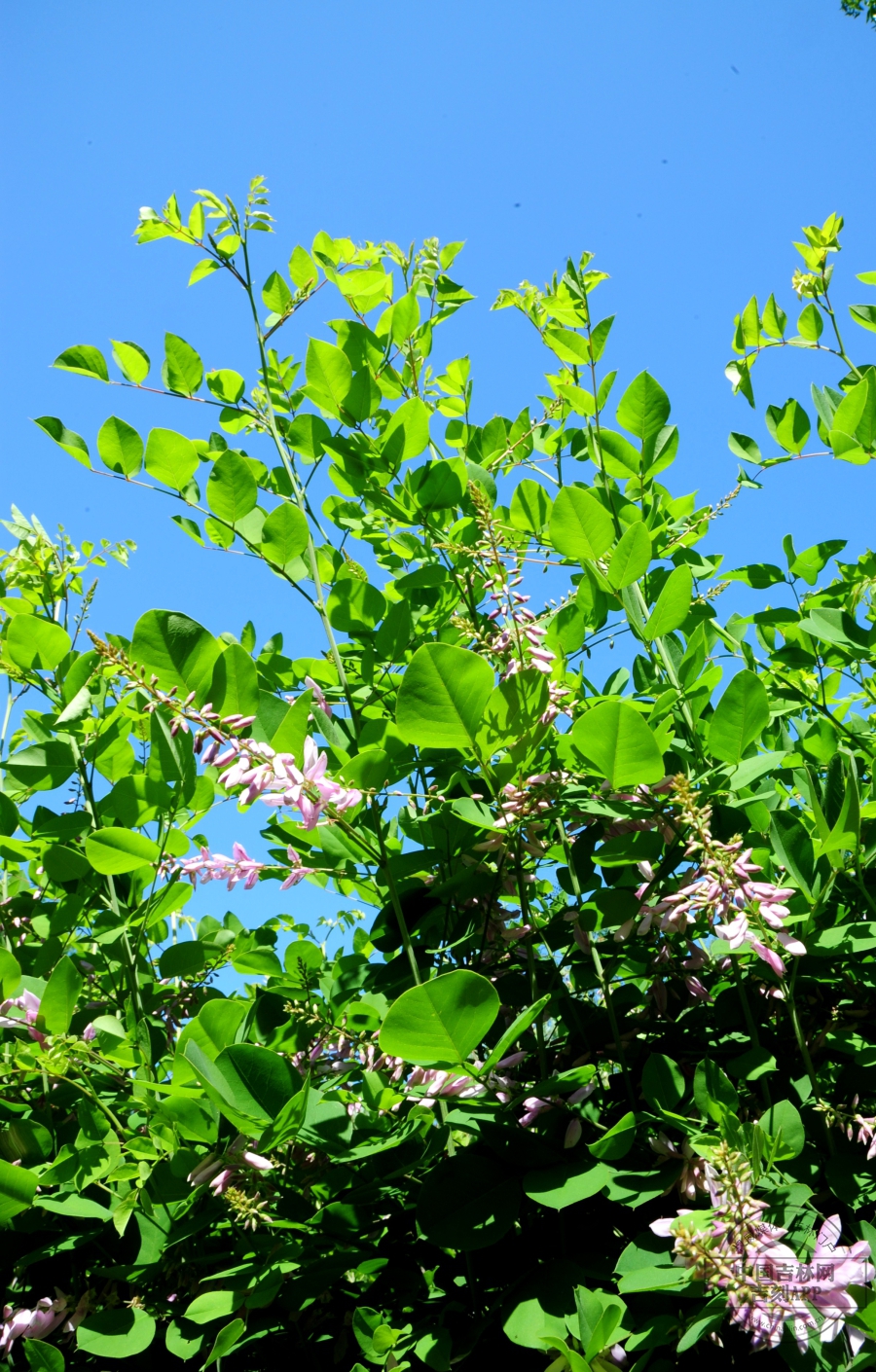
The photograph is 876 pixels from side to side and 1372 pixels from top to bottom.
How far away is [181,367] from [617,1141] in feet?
4.14

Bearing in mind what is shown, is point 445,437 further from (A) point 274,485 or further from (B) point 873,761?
(B) point 873,761

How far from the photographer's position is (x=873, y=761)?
1.16m

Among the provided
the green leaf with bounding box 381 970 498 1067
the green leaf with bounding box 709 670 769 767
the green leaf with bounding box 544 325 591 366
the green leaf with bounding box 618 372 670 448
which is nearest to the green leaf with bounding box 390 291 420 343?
the green leaf with bounding box 544 325 591 366

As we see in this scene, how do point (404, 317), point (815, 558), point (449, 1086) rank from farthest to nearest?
point (815, 558), point (404, 317), point (449, 1086)

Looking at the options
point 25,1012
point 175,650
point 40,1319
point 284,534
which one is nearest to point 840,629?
point 284,534

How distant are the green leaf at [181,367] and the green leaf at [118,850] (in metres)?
0.78

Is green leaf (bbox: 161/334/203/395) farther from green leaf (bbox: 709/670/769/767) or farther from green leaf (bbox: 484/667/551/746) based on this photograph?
green leaf (bbox: 709/670/769/767)

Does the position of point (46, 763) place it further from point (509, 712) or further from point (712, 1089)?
point (712, 1089)

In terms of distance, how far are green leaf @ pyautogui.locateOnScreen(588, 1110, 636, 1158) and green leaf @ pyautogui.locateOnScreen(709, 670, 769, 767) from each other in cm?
40

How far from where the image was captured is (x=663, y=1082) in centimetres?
97

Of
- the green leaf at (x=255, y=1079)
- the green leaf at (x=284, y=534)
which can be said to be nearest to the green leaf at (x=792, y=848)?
the green leaf at (x=255, y=1079)

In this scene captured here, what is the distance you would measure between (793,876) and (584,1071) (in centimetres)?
31

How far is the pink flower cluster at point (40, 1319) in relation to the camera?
46.3 inches

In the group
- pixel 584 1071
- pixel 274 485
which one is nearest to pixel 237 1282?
pixel 584 1071
